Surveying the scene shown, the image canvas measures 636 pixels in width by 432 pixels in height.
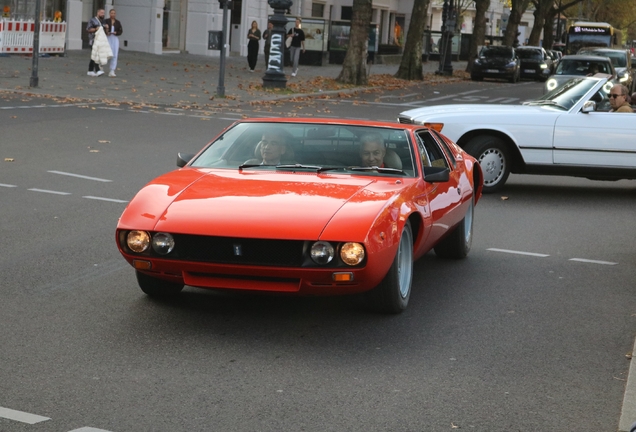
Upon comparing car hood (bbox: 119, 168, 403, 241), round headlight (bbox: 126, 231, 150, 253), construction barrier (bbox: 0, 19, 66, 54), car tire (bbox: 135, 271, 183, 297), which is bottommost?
car tire (bbox: 135, 271, 183, 297)

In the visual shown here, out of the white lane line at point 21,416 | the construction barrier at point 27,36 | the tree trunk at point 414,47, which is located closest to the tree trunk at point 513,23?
the tree trunk at point 414,47

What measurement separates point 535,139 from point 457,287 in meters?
5.75

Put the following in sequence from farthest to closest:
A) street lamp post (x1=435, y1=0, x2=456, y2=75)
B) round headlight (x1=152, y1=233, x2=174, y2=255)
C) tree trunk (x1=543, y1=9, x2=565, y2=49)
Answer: tree trunk (x1=543, y1=9, x2=565, y2=49) < street lamp post (x1=435, y1=0, x2=456, y2=75) < round headlight (x1=152, y1=233, x2=174, y2=255)

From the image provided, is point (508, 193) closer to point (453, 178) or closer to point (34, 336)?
point (453, 178)

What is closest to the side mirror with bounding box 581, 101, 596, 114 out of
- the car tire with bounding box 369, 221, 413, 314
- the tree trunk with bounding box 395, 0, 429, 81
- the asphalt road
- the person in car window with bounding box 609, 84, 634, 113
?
the person in car window with bounding box 609, 84, 634, 113

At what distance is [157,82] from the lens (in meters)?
30.4

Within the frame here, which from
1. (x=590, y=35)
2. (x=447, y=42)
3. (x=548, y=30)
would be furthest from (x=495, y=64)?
(x=548, y=30)

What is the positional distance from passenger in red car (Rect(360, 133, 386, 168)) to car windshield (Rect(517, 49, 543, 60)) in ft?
158

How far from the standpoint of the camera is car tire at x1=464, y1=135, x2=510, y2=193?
13.3 metres

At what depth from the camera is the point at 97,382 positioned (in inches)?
206

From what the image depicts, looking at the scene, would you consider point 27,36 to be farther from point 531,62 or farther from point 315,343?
point 315,343

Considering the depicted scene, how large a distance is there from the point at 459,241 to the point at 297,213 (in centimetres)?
286

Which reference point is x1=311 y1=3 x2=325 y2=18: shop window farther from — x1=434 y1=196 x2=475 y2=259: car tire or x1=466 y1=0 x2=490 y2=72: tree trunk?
x1=434 y1=196 x2=475 y2=259: car tire

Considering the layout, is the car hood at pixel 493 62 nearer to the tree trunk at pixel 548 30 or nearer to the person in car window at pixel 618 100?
the tree trunk at pixel 548 30
